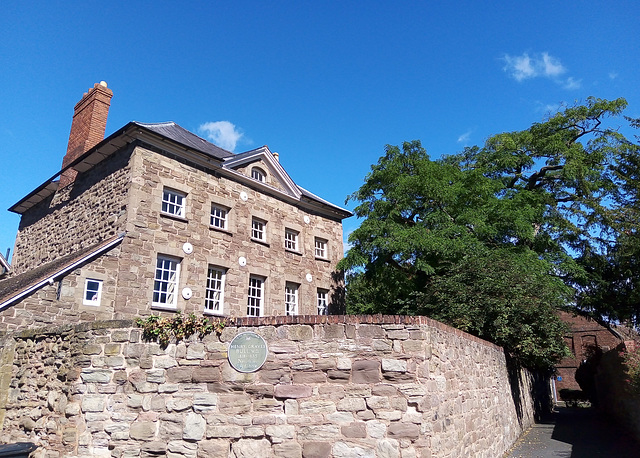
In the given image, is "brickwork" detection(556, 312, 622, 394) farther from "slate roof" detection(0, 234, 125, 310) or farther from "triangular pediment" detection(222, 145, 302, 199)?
"slate roof" detection(0, 234, 125, 310)

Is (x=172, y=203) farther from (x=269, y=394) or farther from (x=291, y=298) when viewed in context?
(x=269, y=394)

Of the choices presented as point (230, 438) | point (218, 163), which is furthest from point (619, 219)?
point (230, 438)

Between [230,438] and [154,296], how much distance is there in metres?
8.73

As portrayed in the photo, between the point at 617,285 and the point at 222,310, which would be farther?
the point at 617,285

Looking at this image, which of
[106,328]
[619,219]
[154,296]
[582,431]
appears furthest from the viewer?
[619,219]

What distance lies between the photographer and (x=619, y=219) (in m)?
18.9

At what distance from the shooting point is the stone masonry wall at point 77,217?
47.1ft

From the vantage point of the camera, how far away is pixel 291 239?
19375 millimetres

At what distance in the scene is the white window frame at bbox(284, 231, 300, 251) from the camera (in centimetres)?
1909

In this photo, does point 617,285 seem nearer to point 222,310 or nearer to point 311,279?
point 311,279

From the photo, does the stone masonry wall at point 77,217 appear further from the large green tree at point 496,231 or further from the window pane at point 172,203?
the large green tree at point 496,231

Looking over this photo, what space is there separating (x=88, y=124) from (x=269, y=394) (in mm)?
15343

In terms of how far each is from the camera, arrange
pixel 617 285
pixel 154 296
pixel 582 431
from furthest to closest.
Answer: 1. pixel 617 285
2. pixel 582 431
3. pixel 154 296

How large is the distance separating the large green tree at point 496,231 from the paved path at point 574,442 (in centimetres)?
221
